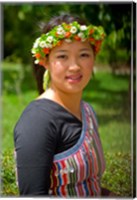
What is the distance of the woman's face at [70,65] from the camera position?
122 cm

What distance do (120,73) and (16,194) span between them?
1258 millimetres

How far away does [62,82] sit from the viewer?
4.05 ft

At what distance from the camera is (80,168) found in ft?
3.96

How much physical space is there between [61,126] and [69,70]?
166mm

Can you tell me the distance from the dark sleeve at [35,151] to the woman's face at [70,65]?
14 cm

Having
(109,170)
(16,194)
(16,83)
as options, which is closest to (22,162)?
(16,194)

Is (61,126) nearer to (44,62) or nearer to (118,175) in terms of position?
(44,62)

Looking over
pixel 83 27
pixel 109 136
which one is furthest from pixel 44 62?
pixel 109 136

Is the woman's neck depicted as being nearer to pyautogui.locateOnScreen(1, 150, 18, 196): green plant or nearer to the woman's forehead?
the woman's forehead

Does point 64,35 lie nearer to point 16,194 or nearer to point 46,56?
point 46,56

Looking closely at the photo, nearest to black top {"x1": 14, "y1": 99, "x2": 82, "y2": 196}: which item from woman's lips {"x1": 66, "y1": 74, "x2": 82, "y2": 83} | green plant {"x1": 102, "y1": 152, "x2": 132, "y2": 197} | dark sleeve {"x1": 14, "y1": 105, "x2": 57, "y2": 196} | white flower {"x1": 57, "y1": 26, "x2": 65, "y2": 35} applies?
dark sleeve {"x1": 14, "y1": 105, "x2": 57, "y2": 196}

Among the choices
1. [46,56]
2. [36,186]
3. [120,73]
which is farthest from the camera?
[120,73]

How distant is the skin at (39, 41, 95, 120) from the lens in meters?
1.22

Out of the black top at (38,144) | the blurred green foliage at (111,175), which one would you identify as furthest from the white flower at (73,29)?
the blurred green foliage at (111,175)
